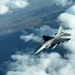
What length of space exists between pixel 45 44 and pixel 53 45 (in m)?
3.76

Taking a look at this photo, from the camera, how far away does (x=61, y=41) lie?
12431cm

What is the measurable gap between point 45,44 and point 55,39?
8.62 m

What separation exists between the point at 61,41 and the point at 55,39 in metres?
5.17

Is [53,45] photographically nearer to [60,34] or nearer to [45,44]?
[45,44]

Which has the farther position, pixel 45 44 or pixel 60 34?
pixel 60 34

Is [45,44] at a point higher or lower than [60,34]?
lower

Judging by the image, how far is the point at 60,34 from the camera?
137 m

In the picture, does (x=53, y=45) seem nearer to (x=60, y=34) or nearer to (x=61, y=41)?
(x=61, y=41)

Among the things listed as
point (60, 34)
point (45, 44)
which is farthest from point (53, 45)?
point (60, 34)

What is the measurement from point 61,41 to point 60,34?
42.8ft

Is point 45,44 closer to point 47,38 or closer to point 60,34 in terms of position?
point 47,38

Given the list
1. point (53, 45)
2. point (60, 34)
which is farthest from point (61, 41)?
point (60, 34)

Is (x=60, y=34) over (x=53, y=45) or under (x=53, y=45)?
over

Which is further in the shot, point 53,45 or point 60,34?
point 60,34
